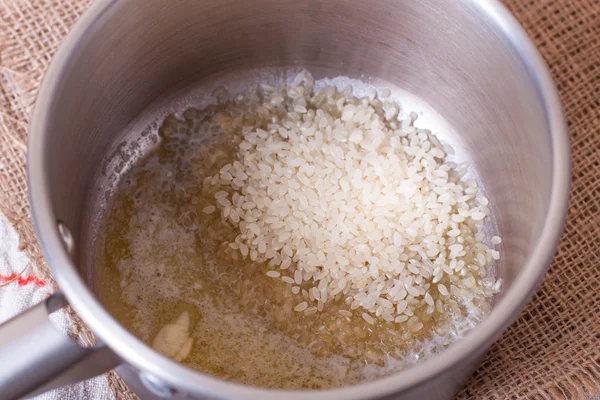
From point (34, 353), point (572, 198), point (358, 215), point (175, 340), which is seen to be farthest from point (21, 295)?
point (572, 198)

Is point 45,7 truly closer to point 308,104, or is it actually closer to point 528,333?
point 308,104

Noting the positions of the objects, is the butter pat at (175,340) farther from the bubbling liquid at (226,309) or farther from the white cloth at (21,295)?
the white cloth at (21,295)

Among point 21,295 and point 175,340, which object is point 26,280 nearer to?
point 21,295

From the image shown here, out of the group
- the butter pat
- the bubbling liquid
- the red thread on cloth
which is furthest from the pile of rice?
the red thread on cloth

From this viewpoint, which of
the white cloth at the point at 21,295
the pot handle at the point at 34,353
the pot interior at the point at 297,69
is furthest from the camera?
the white cloth at the point at 21,295

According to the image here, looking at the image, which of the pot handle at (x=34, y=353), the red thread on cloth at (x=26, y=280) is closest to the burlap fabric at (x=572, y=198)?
the red thread on cloth at (x=26, y=280)

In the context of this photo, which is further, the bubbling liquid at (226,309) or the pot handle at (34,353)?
the bubbling liquid at (226,309)

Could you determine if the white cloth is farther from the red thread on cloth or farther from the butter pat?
the butter pat
